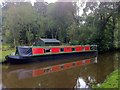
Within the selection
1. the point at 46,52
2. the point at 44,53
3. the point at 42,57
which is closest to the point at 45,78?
the point at 42,57

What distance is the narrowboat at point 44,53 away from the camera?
12.9 m

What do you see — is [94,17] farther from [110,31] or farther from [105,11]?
[110,31]

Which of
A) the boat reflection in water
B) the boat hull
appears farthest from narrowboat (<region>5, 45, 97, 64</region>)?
the boat reflection in water

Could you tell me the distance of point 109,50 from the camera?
68.5ft

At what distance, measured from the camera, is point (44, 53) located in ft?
46.7

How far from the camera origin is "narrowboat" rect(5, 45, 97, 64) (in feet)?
42.5

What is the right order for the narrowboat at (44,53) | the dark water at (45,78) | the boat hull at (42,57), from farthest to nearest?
1. the narrowboat at (44,53)
2. the boat hull at (42,57)
3. the dark water at (45,78)

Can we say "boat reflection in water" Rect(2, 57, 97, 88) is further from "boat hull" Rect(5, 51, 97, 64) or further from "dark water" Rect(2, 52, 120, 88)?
"boat hull" Rect(5, 51, 97, 64)

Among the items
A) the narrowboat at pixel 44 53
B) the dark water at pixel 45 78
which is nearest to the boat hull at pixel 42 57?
the narrowboat at pixel 44 53

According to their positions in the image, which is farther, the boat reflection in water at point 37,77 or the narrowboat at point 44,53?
the narrowboat at point 44,53

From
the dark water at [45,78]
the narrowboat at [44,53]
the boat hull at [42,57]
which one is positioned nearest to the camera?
the dark water at [45,78]

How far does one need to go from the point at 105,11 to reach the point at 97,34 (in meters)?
2.32

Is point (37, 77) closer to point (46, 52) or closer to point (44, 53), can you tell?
point (44, 53)

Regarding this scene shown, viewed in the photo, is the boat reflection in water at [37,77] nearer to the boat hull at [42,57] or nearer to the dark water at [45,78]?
the dark water at [45,78]
